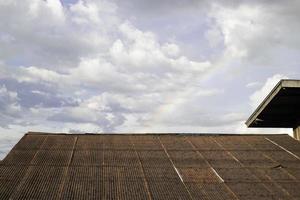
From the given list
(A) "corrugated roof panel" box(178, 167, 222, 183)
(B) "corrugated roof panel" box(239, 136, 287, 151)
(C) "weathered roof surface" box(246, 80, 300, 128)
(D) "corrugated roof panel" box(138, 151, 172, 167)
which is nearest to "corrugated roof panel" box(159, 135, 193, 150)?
(D) "corrugated roof panel" box(138, 151, 172, 167)

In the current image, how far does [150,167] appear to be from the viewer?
17.8 meters

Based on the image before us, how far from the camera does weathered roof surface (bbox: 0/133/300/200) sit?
15.4 m

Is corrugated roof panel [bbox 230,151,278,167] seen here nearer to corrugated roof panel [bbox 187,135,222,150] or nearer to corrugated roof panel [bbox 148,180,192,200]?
corrugated roof panel [bbox 187,135,222,150]

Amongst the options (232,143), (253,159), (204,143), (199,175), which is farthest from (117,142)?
(253,159)

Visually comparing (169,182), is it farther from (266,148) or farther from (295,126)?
(295,126)

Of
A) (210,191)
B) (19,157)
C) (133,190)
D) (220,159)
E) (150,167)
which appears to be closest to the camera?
(133,190)

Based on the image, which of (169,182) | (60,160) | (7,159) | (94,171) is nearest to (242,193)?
(169,182)

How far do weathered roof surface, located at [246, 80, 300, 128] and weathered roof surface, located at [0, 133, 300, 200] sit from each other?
1.07 m

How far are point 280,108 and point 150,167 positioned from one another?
8370mm

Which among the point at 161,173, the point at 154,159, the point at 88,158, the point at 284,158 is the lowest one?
the point at 161,173

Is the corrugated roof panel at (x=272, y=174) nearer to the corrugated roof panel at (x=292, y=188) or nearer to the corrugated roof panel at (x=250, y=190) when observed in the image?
the corrugated roof panel at (x=292, y=188)

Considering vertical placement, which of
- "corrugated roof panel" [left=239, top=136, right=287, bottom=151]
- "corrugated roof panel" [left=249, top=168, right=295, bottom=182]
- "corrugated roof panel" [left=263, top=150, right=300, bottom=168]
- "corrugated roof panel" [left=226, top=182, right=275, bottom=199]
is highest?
"corrugated roof panel" [left=239, top=136, right=287, bottom=151]

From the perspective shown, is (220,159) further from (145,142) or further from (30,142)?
(30,142)

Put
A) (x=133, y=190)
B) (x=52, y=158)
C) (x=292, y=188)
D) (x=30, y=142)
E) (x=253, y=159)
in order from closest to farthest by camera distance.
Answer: (x=133, y=190), (x=292, y=188), (x=52, y=158), (x=253, y=159), (x=30, y=142)
